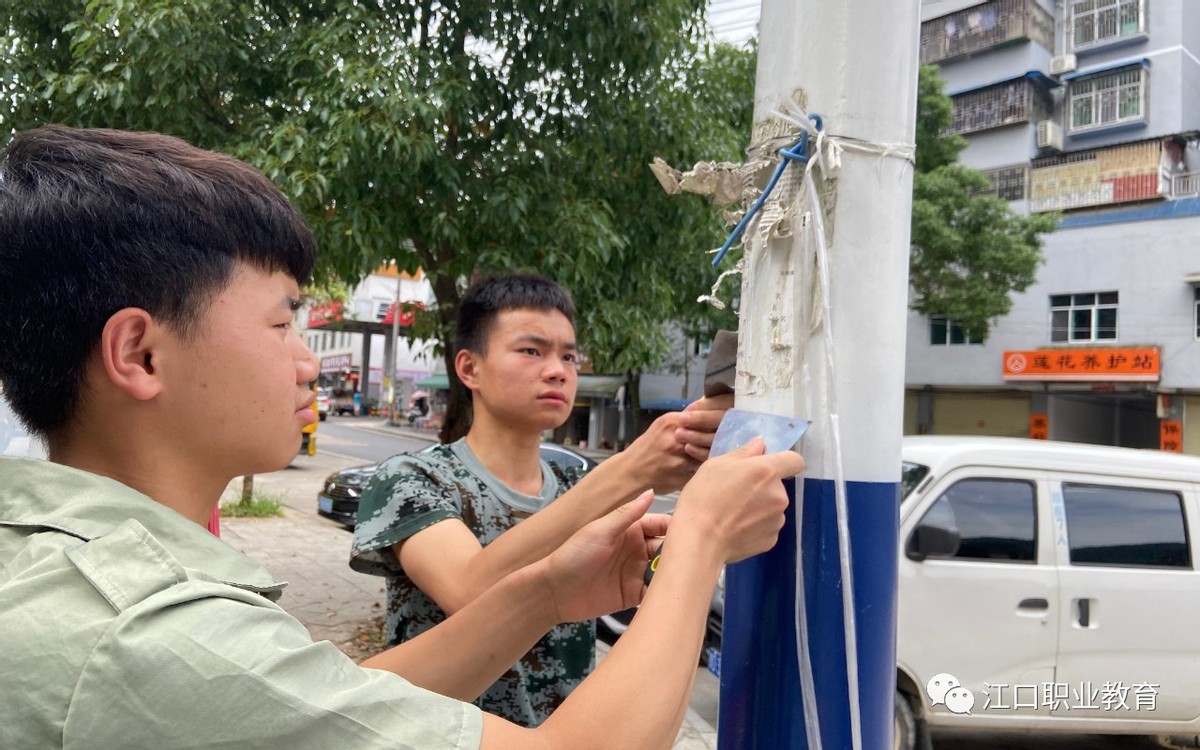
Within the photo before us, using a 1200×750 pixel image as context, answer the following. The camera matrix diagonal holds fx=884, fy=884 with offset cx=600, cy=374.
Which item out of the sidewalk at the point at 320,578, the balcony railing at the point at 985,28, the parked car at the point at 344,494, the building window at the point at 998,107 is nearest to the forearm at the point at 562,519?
the sidewalk at the point at 320,578

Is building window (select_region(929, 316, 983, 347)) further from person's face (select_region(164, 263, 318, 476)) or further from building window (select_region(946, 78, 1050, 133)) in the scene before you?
person's face (select_region(164, 263, 318, 476))

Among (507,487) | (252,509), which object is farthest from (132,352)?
(252,509)

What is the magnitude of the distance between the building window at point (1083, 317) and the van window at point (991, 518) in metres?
15.2

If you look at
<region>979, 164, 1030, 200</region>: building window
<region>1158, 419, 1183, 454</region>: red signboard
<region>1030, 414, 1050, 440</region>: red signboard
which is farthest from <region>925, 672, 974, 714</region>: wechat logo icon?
<region>979, 164, 1030, 200</region>: building window

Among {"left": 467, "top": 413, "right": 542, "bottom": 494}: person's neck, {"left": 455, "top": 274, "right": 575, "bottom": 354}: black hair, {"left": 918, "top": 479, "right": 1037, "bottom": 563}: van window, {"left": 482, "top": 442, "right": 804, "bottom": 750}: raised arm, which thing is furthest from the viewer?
{"left": 918, "top": 479, "right": 1037, "bottom": 563}: van window

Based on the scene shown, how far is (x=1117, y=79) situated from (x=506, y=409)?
797 inches

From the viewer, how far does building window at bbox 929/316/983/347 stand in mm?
18891

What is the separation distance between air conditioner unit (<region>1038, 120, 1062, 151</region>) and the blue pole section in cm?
1997

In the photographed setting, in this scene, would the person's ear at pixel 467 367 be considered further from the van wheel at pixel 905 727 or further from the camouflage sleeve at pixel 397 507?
the van wheel at pixel 905 727

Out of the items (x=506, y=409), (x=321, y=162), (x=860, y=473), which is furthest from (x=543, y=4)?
(x=860, y=473)

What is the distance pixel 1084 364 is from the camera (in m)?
17.1

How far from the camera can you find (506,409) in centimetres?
200

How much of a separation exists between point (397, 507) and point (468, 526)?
0.16 meters

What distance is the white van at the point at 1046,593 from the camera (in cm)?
392
